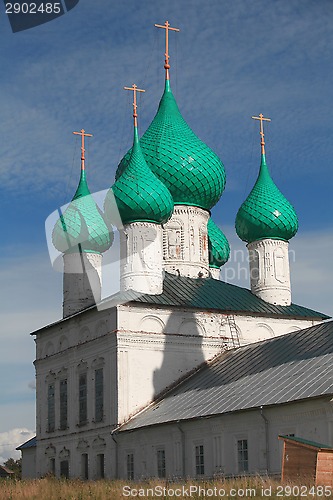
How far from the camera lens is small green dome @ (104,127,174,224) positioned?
80.1ft

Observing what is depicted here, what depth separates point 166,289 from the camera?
24469 millimetres

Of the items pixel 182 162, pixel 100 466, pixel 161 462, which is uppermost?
pixel 182 162

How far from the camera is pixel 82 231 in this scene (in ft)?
90.5

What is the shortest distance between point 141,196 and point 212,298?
3.44 metres

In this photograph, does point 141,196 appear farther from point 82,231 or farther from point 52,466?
point 52,466

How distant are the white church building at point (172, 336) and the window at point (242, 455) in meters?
0.03

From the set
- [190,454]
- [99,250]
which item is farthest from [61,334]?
[190,454]

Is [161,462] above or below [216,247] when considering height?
below

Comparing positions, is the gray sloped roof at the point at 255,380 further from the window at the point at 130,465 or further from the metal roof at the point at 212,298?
the metal roof at the point at 212,298

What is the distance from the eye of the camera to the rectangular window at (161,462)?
68.1 feet

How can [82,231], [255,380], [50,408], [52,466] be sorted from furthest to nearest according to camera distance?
[82,231] < [50,408] < [52,466] < [255,380]

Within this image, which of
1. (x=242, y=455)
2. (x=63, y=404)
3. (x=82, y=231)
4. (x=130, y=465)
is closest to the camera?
(x=242, y=455)

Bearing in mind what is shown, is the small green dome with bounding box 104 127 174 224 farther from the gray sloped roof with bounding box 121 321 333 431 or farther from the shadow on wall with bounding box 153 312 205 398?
the gray sloped roof with bounding box 121 321 333 431

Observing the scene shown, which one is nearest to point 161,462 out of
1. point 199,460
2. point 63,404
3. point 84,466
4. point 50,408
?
point 199,460
